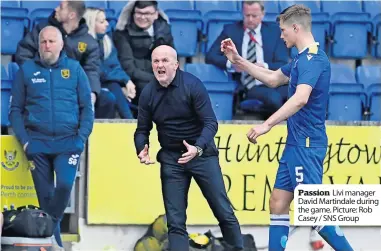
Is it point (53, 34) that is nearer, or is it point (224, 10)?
point (53, 34)

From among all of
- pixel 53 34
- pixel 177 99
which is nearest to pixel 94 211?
pixel 53 34

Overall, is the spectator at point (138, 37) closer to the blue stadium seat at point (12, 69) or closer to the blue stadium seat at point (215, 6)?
the blue stadium seat at point (12, 69)

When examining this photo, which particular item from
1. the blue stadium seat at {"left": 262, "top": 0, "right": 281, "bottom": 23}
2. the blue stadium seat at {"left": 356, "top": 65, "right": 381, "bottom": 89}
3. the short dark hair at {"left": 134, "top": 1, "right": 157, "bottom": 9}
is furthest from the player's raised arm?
the blue stadium seat at {"left": 262, "top": 0, "right": 281, "bottom": 23}

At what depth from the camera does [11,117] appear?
40.8 feet

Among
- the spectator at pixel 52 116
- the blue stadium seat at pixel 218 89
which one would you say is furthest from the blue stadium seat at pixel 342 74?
the spectator at pixel 52 116

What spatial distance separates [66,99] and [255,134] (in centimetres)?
343

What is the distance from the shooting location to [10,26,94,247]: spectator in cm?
1243

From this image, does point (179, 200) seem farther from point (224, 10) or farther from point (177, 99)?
point (224, 10)

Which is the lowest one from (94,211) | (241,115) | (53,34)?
(94,211)

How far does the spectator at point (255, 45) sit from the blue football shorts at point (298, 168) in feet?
9.72

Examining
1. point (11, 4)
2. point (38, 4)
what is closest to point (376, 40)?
point (38, 4)

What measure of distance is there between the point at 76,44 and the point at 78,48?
0.05 m

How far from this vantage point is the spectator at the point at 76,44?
41.8ft

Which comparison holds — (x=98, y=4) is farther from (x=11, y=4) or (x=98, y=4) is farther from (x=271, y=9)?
(x=271, y=9)
